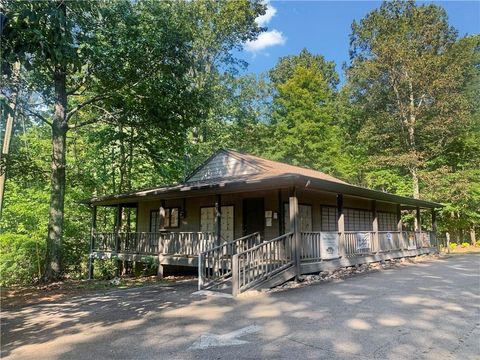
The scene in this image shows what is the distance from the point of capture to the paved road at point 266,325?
4746 millimetres

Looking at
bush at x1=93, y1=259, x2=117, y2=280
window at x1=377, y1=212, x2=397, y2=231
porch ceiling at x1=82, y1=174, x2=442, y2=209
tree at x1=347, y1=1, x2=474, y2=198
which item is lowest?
bush at x1=93, y1=259, x2=117, y2=280

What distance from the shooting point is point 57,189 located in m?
12.8

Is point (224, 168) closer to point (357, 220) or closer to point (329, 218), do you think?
point (329, 218)

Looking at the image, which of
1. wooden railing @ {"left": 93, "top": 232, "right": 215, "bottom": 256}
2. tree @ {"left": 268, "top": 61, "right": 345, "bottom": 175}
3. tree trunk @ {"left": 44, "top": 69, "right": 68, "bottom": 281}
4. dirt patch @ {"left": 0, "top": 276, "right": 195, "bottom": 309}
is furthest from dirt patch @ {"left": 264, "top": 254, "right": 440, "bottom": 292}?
tree @ {"left": 268, "top": 61, "right": 345, "bottom": 175}

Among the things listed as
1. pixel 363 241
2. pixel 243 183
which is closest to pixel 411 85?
pixel 363 241

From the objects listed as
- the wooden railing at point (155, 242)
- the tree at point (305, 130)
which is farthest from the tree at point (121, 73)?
the tree at point (305, 130)

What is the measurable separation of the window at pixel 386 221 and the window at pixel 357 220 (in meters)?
1.05

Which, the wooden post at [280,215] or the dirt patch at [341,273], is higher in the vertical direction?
the wooden post at [280,215]

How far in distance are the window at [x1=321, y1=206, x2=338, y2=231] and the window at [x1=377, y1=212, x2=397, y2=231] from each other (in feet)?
13.8

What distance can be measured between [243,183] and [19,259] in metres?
10.9

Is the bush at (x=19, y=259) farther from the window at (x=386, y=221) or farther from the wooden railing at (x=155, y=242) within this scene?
the window at (x=386, y=221)

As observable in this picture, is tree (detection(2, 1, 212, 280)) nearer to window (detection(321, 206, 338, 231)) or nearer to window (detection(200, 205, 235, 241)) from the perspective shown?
window (detection(200, 205, 235, 241))

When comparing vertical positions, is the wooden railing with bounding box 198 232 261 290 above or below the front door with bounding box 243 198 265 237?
below

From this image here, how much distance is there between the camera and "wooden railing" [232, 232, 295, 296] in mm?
8570
